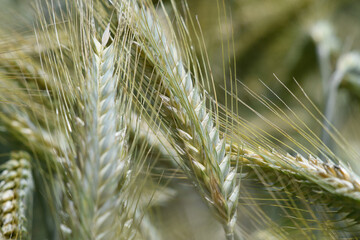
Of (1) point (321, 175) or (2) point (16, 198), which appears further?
(2) point (16, 198)

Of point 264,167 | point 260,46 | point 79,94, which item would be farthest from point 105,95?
point 260,46

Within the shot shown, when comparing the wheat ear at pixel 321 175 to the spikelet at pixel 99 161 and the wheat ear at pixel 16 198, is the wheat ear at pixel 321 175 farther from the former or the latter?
the wheat ear at pixel 16 198

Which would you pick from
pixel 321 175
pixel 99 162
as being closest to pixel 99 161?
pixel 99 162

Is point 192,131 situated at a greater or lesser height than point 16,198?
greater

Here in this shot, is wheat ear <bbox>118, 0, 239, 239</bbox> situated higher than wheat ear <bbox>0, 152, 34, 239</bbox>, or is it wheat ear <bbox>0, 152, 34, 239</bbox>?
wheat ear <bbox>118, 0, 239, 239</bbox>

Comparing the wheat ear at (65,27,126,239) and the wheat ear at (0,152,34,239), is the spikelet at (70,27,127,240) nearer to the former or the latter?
the wheat ear at (65,27,126,239)

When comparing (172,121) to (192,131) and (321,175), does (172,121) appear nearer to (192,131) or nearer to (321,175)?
(192,131)

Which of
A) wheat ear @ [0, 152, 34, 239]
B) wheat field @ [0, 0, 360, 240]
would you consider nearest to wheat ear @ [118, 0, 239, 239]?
wheat field @ [0, 0, 360, 240]

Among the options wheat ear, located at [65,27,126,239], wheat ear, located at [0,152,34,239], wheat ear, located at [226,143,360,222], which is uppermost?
wheat ear, located at [65,27,126,239]
